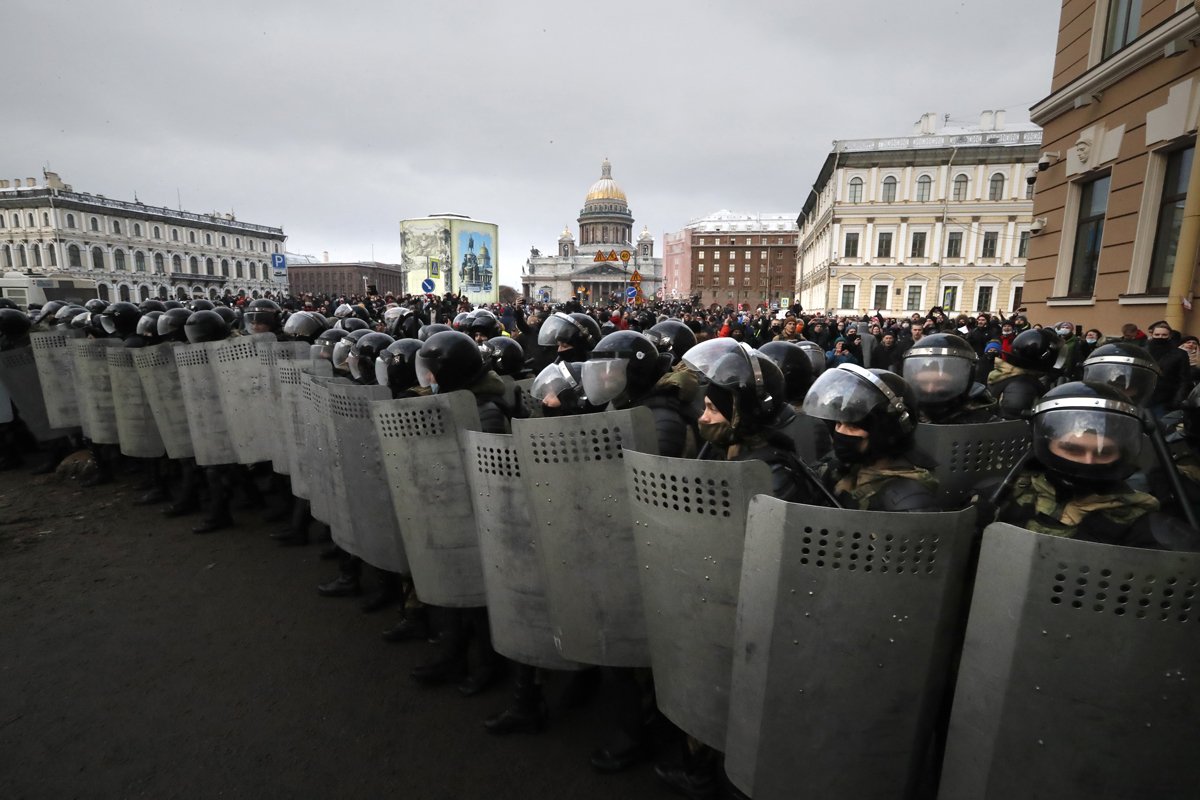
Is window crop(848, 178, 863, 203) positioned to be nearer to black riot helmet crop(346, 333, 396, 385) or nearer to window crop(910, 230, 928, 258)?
window crop(910, 230, 928, 258)

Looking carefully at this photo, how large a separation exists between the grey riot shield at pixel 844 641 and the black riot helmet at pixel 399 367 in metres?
2.53

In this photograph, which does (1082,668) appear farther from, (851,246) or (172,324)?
(851,246)

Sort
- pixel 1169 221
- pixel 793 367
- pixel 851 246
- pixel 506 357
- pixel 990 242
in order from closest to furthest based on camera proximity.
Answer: pixel 793 367
pixel 506 357
pixel 1169 221
pixel 990 242
pixel 851 246

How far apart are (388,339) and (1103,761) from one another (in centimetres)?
454

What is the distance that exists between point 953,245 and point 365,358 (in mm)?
51687

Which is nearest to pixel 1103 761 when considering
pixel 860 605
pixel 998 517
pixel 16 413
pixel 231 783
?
pixel 860 605

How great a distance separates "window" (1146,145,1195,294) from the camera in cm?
848

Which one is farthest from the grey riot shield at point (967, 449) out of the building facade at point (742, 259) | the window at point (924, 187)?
the building facade at point (742, 259)

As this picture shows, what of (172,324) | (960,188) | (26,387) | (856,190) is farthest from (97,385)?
(960,188)

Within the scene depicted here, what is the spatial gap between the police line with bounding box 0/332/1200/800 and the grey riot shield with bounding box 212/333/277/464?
7.83ft

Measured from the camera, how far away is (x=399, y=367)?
364 centimetres

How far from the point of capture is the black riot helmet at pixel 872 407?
2.19m

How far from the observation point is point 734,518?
1963mm

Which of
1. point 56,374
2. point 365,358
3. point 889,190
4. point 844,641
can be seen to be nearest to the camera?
point 844,641
